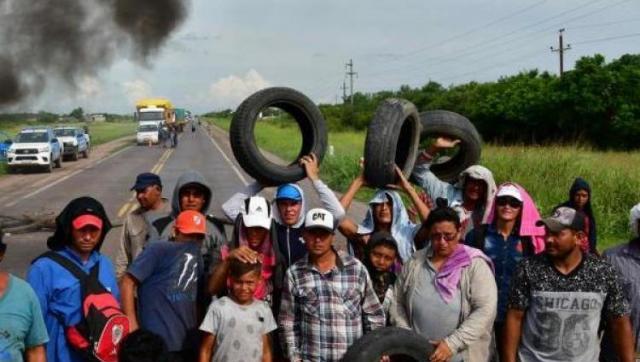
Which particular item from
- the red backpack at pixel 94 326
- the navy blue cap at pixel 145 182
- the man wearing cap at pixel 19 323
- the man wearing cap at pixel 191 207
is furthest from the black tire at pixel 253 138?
the man wearing cap at pixel 19 323

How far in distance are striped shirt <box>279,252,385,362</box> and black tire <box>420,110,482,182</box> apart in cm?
218

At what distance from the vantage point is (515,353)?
149 inches

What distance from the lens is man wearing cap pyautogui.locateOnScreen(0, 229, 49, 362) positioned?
284 cm

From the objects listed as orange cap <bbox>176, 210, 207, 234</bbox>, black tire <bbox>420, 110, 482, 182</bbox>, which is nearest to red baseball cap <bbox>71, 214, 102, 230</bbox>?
orange cap <bbox>176, 210, 207, 234</bbox>

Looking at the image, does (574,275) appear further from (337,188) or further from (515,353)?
(337,188)

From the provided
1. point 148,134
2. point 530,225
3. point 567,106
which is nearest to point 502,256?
point 530,225

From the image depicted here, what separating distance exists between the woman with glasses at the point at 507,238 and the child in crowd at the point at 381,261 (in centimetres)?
60

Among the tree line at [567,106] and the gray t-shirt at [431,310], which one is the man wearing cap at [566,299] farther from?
the tree line at [567,106]

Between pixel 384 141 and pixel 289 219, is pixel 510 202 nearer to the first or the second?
pixel 384 141

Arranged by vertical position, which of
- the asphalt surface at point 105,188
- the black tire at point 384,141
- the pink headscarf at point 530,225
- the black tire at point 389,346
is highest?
the black tire at point 384,141

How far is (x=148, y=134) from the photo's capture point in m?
49.0

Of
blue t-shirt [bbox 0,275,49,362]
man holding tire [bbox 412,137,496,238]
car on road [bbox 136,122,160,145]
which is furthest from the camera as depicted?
car on road [bbox 136,122,160,145]

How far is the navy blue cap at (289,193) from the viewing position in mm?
4168

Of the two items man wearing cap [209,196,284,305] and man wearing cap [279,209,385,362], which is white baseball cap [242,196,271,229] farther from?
man wearing cap [279,209,385,362]
